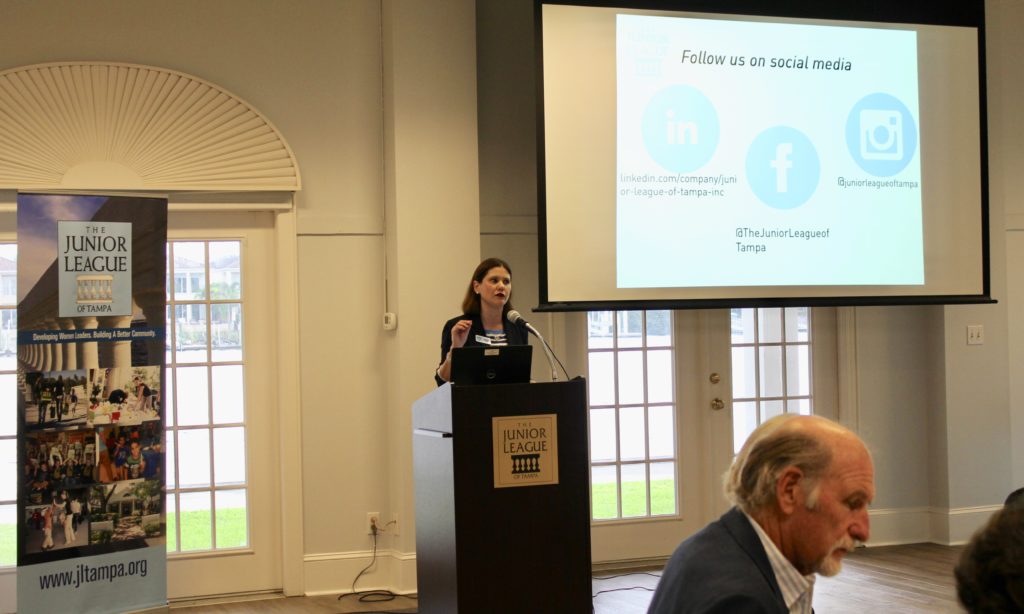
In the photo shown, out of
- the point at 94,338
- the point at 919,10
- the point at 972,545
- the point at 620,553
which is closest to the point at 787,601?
the point at 972,545

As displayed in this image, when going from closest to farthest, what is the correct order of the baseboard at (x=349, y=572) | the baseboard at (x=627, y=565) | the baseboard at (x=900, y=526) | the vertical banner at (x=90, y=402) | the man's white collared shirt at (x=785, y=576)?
the man's white collared shirt at (x=785, y=576)
the vertical banner at (x=90, y=402)
the baseboard at (x=349, y=572)
the baseboard at (x=627, y=565)
the baseboard at (x=900, y=526)

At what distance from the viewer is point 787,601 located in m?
1.62

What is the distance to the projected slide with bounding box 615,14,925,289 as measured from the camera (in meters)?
4.99

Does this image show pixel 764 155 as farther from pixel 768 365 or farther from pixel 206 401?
pixel 206 401

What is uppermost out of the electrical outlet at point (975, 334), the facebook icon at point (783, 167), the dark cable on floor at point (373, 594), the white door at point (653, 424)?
the facebook icon at point (783, 167)

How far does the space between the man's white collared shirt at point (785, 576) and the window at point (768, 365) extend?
414cm

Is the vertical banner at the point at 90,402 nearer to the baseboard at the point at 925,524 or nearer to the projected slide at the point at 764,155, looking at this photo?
the projected slide at the point at 764,155

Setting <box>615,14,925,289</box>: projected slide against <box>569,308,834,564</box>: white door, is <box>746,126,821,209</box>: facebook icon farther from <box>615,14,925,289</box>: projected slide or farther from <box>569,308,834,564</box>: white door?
<box>569,308,834,564</box>: white door

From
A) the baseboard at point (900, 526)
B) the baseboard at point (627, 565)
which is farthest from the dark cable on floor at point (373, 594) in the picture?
the baseboard at point (900, 526)

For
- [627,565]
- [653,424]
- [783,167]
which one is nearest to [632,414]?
[653,424]

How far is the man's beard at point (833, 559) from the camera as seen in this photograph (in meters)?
1.65

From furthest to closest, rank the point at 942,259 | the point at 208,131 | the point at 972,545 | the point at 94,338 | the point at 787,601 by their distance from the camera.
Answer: the point at 942,259 < the point at 208,131 < the point at 94,338 < the point at 787,601 < the point at 972,545

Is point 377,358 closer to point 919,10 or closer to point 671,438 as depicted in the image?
point 671,438

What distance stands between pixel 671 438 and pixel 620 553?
714 millimetres
